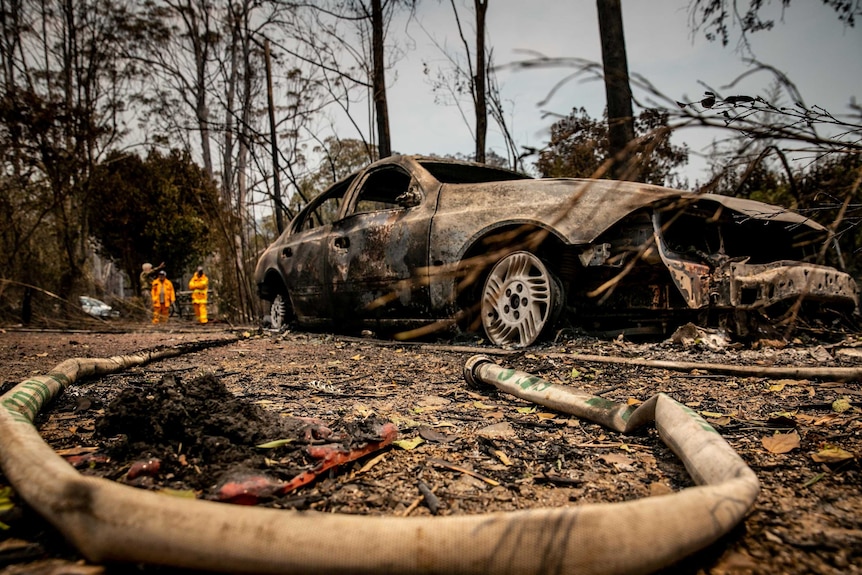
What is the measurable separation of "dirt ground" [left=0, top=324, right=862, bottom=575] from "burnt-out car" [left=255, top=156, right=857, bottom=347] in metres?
0.61

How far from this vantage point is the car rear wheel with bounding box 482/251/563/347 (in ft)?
11.8

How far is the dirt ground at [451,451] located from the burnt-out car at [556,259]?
0.61 metres

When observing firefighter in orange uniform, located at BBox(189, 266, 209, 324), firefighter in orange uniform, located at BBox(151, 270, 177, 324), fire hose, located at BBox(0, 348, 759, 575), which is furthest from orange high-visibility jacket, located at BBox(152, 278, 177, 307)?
fire hose, located at BBox(0, 348, 759, 575)

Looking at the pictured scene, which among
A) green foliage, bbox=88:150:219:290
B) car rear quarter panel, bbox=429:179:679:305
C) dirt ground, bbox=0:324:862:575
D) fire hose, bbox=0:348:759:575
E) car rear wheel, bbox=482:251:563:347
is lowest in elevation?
dirt ground, bbox=0:324:862:575

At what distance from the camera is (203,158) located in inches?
792

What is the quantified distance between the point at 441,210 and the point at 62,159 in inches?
321

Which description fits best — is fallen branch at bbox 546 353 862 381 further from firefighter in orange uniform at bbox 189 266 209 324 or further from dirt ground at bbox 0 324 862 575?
firefighter in orange uniform at bbox 189 266 209 324

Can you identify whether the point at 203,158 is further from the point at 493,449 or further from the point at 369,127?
the point at 493,449

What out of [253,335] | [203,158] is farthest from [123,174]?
[253,335]

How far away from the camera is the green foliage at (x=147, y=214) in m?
18.3

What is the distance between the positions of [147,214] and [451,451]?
799 inches

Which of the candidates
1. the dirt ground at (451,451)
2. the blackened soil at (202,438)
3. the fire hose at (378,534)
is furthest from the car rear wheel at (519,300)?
the fire hose at (378,534)

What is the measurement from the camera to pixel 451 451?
1.64 m

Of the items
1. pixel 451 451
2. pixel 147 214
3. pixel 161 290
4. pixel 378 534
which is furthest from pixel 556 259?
pixel 147 214
